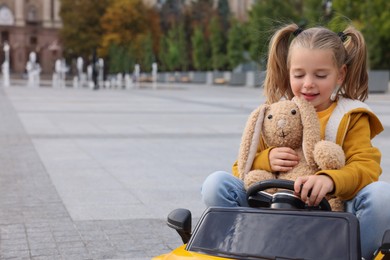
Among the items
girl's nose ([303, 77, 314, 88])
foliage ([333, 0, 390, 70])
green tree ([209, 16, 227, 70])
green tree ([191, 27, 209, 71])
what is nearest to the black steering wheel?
girl's nose ([303, 77, 314, 88])

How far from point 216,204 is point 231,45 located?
167ft

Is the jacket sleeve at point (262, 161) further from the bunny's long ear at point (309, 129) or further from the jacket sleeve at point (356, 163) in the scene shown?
the jacket sleeve at point (356, 163)

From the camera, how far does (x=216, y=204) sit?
3535mm

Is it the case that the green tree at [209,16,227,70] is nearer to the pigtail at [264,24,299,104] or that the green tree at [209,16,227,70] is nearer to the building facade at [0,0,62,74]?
the building facade at [0,0,62,74]

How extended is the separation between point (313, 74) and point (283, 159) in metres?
0.44

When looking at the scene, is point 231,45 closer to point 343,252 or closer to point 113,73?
point 113,73

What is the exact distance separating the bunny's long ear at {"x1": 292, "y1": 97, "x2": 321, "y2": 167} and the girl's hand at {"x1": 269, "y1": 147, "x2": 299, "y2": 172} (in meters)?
0.06

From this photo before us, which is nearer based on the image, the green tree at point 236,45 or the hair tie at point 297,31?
the hair tie at point 297,31

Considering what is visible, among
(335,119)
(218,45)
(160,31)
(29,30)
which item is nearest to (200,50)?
(218,45)

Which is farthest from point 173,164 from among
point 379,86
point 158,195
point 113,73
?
point 113,73

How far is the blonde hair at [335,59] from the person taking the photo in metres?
3.54

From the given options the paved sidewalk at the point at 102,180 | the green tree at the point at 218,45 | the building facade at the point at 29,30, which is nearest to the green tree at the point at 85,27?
the green tree at the point at 218,45

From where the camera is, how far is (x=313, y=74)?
3500 mm

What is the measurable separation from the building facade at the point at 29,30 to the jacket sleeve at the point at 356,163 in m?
102
